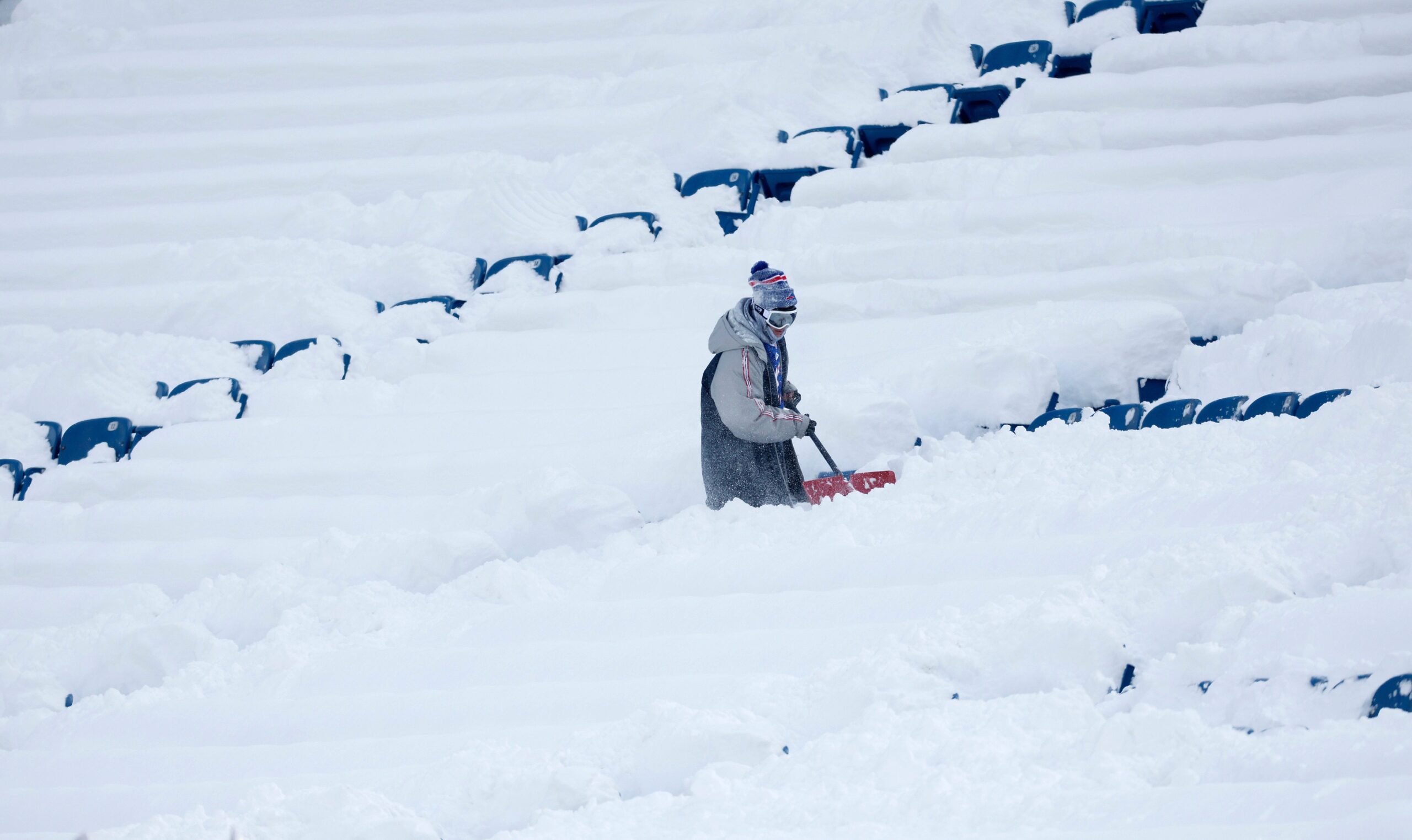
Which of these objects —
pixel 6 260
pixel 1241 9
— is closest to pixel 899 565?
pixel 1241 9

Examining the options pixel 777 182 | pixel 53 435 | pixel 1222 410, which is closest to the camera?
pixel 1222 410

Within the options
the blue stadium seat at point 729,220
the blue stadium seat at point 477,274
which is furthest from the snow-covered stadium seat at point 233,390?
the blue stadium seat at point 729,220

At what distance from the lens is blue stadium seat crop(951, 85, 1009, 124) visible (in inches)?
244

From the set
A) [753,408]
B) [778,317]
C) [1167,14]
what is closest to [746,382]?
[753,408]

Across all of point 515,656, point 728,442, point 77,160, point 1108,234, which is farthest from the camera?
point 77,160

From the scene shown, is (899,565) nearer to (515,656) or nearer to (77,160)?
(515,656)

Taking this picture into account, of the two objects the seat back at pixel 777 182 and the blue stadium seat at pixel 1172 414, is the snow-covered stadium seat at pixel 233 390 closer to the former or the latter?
the seat back at pixel 777 182

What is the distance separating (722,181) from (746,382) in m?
2.71

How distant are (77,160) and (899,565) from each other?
20.3 ft

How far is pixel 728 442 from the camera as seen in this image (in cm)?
385

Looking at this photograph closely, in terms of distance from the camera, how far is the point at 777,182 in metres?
6.16

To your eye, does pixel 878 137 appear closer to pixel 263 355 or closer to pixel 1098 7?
pixel 1098 7

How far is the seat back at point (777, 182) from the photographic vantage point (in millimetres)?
6055

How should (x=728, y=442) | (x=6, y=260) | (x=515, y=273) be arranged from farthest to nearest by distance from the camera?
1. (x=6, y=260)
2. (x=515, y=273)
3. (x=728, y=442)
